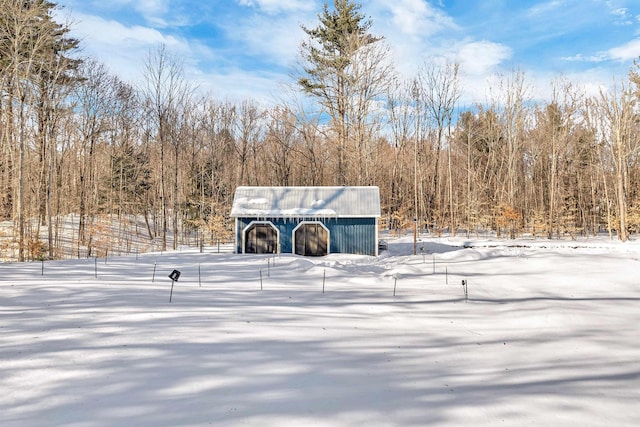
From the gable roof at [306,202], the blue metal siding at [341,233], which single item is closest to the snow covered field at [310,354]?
the blue metal siding at [341,233]

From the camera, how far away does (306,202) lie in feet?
62.7

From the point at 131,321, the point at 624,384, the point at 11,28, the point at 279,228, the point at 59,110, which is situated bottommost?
the point at 624,384

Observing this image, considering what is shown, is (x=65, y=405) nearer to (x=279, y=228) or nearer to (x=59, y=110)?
(x=279, y=228)

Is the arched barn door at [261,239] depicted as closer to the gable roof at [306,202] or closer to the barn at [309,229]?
the barn at [309,229]

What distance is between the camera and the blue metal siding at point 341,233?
18156 millimetres

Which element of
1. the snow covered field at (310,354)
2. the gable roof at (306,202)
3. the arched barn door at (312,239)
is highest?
the gable roof at (306,202)

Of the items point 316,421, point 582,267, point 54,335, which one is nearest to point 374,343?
point 316,421

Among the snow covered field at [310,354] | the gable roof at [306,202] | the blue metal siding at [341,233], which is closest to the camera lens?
the snow covered field at [310,354]

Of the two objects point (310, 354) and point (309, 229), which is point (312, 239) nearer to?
point (309, 229)

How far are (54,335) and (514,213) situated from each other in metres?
24.2

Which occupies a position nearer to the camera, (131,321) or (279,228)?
(131,321)

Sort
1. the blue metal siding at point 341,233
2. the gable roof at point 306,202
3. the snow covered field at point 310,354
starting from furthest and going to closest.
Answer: the gable roof at point 306,202, the blue metal siding at point 341,233, the snow covered field at point 310,354

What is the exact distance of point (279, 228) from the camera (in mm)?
18359

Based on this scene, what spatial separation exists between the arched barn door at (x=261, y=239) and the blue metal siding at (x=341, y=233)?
29 centimetres
